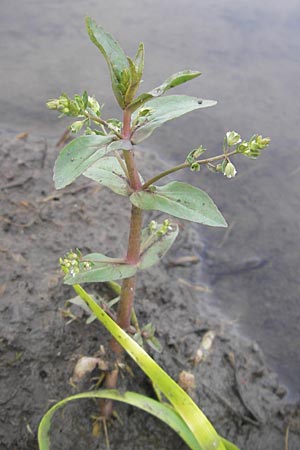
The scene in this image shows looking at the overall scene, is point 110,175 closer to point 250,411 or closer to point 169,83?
point 169,83

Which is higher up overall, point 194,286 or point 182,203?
point 182,203

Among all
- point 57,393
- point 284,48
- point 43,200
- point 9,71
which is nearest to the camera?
point 57,393

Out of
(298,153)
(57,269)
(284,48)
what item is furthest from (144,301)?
(284,48)

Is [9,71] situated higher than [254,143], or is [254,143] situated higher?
[254,143]

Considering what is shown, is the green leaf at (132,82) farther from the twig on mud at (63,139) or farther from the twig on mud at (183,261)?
the twig on mud at (63,139)

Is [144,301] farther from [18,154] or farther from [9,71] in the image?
[9,71]

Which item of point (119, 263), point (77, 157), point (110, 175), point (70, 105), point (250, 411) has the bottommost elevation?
point (250, 411)

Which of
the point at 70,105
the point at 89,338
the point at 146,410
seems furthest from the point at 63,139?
the point at 70,105

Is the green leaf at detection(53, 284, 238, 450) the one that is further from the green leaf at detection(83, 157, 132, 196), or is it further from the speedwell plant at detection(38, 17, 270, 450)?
the green leaf at detection(83, 157, 132, 196)
